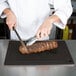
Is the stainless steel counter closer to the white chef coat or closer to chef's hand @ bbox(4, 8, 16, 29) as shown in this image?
chef's hand @ bbox(4, 8, 16, 29)

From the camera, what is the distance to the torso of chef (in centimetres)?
145

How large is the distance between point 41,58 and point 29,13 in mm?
405

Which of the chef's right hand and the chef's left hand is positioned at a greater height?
the chef's right hand

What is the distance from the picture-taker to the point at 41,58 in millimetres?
1158

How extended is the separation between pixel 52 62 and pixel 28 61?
0.12 metres

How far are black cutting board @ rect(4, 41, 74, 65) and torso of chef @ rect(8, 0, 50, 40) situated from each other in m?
0.27

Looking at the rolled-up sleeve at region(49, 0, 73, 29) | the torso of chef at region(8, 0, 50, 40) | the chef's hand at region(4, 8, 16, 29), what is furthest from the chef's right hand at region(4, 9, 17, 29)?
the rolled-up sleeve at region(49, 0, 73, 29)

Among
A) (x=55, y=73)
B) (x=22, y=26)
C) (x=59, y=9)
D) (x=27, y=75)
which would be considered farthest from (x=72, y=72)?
(x=22, y=26)

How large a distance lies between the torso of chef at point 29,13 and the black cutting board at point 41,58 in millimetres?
269

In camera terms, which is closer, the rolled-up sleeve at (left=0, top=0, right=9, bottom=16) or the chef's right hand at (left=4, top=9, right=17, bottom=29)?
the chef's right hand at (left=4, top=9, right=17, bottom=29)

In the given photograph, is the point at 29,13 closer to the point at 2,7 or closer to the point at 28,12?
the point at 28,12

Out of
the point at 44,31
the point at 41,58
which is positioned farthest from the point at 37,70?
the point at 44,31

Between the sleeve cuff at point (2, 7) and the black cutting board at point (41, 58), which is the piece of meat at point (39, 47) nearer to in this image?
A: the black cutting board at point (41, 58)

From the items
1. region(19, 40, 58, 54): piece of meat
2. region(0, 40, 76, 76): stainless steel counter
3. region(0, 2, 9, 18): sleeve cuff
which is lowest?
region(0, 40, 76, 76): stainless steel counter
